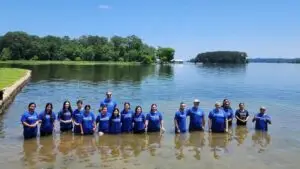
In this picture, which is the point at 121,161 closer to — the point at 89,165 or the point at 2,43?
the point at 89,165

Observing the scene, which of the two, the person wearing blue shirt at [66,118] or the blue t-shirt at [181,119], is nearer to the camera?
the person wearing blue shirt at [66,118]

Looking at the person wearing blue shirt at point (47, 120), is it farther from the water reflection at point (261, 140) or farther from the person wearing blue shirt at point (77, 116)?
the water reflection at point (261, 140)

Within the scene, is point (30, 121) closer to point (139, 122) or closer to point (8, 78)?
point (139, 122)

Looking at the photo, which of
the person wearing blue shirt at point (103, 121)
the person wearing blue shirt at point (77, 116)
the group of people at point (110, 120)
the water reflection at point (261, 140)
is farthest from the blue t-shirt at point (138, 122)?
the water reflection at point (261, 140)

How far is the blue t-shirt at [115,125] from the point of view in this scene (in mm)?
19188

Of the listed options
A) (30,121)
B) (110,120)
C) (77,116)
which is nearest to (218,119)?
(110,120)

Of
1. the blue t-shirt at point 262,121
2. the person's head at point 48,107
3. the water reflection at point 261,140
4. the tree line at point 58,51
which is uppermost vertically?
the tree line at point 58,51

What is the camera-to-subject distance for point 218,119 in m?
20.2

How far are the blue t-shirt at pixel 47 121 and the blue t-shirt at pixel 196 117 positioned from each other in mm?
6687

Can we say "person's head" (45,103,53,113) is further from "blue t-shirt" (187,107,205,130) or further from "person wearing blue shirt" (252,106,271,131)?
"person wearing blue shirt" (252,106,271,131)

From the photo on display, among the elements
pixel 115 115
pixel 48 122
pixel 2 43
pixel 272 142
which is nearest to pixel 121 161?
pixel 115 115

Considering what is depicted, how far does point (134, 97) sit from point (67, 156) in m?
24.1

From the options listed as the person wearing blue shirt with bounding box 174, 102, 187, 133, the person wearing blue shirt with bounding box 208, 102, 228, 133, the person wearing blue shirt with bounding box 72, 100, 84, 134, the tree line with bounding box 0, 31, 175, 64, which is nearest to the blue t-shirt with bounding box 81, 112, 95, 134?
the person wearing blue shirt with bounding box 72, 100, 84, 134

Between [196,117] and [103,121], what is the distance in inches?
187
